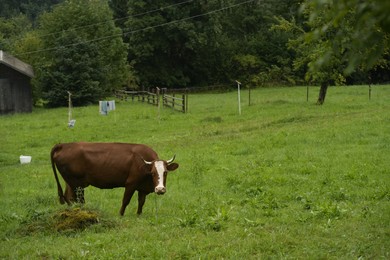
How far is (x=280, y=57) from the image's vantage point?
62531 mm

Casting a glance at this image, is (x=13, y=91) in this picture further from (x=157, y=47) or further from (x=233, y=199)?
(x=233, y=199)

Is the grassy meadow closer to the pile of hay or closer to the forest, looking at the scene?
the pile of hay

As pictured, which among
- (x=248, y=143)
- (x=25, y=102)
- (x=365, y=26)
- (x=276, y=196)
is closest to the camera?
(x=365, y=26)

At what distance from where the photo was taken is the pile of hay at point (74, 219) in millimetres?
8930

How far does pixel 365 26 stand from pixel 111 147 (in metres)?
8.19

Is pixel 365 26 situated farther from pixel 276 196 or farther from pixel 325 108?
pixel 325 108

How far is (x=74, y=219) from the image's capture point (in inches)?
355

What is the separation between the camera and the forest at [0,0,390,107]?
42.8m

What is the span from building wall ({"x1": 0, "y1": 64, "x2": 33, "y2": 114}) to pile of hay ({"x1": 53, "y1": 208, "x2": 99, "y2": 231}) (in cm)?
3157

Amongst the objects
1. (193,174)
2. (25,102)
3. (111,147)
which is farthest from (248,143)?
(25,102)

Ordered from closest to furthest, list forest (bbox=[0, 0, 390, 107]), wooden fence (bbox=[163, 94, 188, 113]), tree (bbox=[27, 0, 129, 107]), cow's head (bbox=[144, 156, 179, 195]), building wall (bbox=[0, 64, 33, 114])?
cow's head (bbox=[144, 156, 179, 195]) < wooden fence (bbox=[163, 94, 188, 113]) < building wall (bbox=[0, 64, 33, 114]) < tree (bbox=[27, 0, 129, 107]) < forest (bbox=[0, 0, 390, 107])

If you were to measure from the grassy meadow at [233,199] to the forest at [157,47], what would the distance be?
18744mm

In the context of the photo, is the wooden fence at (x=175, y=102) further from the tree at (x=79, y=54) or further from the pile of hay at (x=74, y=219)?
the pile of hay at (x=74, y=219)

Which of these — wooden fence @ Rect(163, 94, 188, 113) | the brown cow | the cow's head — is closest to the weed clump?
the cow's head
